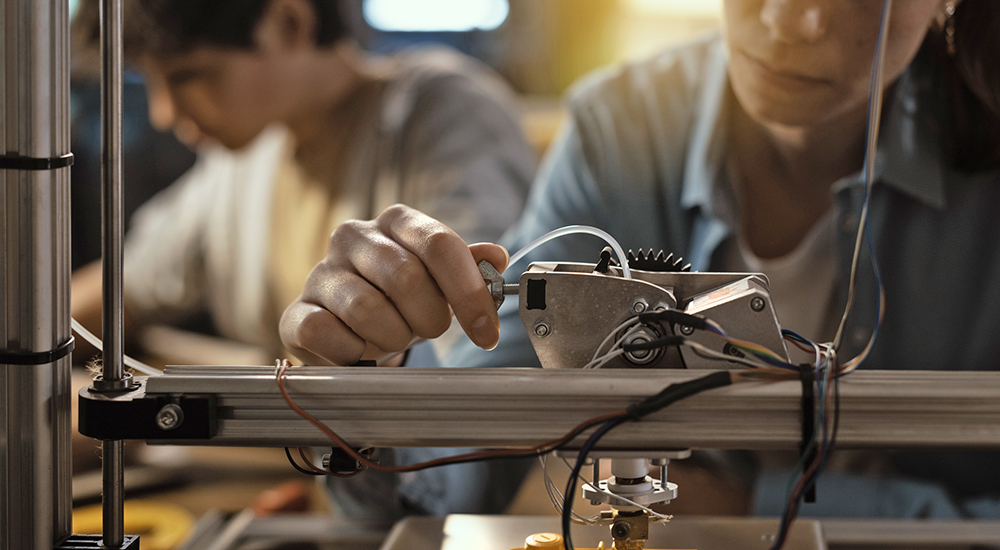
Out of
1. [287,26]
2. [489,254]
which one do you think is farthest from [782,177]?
[287,26]

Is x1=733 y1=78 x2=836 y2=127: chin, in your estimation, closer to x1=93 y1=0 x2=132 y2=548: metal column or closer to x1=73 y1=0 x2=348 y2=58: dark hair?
x1=93 y1=0 x2=132 y2=548: metal column

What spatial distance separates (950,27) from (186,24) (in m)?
1.23

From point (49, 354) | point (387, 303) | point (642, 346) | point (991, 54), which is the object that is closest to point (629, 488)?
point (642, 346)

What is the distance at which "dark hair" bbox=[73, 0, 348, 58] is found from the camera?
1.40 metres

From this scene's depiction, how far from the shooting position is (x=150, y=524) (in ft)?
3.43

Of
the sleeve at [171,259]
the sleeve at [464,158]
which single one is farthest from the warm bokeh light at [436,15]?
the sleeve at [464,158]

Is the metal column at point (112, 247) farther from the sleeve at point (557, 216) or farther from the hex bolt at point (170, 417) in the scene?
the sleeve at point (557, 216)

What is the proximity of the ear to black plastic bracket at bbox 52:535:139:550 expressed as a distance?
1.25m

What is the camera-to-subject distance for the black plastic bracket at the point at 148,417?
417 mm

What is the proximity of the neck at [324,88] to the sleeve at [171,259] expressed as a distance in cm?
48

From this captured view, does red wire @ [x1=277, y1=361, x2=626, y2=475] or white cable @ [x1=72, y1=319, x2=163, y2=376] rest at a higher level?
white cable @ [x1=72, y1=319, x2=163, y2=376]

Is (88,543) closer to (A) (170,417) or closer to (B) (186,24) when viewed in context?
(A) (170,417)

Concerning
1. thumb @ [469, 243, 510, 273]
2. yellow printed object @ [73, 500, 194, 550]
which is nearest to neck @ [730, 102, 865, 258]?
thumb @ [469, 243, 510, 273]

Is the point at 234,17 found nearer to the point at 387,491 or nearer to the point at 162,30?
the point at 162,30
